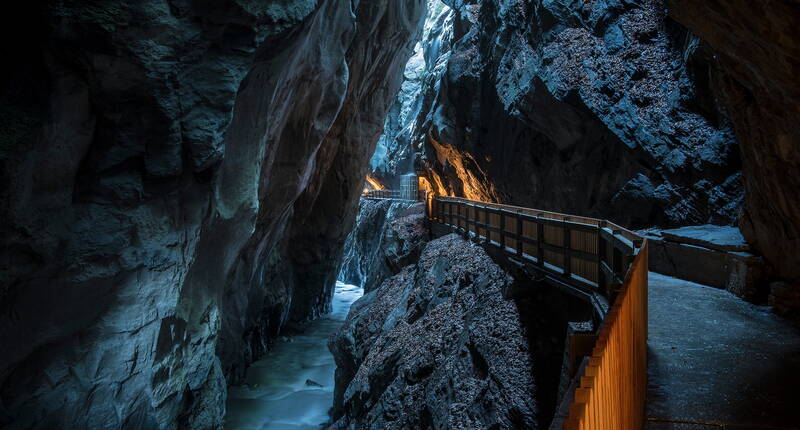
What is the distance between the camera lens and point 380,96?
2400 centimetres

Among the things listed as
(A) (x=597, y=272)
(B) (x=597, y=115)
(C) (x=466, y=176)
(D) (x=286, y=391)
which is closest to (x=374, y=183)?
(C) (x=466, y=176)

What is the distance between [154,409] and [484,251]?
331 inches

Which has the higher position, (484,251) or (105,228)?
(105,228)

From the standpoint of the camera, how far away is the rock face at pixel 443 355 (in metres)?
7.64

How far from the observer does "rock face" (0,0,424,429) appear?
6398 millimetres

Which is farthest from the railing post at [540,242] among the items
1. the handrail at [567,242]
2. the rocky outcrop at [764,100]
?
the rocky outcrop at [764,100]

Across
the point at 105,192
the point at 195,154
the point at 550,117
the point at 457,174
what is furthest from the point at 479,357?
the point at 457,174

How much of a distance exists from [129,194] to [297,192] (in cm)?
946

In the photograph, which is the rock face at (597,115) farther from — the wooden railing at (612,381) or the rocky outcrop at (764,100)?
the wooden railing at (612,381)

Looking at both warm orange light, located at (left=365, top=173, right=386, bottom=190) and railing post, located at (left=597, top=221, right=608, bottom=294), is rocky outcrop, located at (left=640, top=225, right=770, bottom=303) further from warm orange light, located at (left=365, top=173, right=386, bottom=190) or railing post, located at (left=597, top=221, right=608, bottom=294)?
warm orange light, located at (left=365, top=173, right=386, bottom=190)

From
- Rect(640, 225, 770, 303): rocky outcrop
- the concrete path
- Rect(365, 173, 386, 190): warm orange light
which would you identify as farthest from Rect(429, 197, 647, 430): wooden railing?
Rect(365, 173, 386, 190): warm orange light

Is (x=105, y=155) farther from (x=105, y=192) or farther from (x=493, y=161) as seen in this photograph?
(x=493, y=161)

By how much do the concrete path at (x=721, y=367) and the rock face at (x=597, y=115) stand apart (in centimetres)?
659

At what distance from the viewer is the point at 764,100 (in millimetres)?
6227
